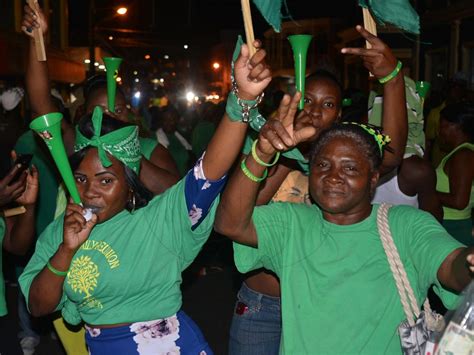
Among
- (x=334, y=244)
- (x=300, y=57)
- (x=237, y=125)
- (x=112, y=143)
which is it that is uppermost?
(x=300, y=57)

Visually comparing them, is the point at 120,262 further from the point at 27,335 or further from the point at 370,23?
the point at 27,335

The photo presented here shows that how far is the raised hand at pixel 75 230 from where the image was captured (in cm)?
281

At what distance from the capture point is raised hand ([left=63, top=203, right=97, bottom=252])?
9.21ft

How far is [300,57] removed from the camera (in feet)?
9.04

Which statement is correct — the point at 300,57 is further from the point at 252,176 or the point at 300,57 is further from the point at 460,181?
the point at 460,181

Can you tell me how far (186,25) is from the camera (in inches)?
2269

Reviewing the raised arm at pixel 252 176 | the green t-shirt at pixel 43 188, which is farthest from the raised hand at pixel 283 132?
the green t-shirt at pixel 43 188

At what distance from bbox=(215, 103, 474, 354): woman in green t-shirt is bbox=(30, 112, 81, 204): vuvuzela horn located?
621 mm

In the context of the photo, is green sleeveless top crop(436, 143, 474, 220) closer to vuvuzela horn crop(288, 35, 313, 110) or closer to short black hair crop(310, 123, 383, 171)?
short black hair crop(310, 123, 383, 171)

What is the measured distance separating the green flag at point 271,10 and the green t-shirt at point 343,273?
750 millimetres

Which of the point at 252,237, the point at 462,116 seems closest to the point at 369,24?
the point at 252,237

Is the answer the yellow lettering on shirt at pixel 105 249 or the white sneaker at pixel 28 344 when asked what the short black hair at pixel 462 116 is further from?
the white sneaker at pixel 28 344

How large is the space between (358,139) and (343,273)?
0.56m

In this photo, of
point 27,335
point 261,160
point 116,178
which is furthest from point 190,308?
point 261,160
